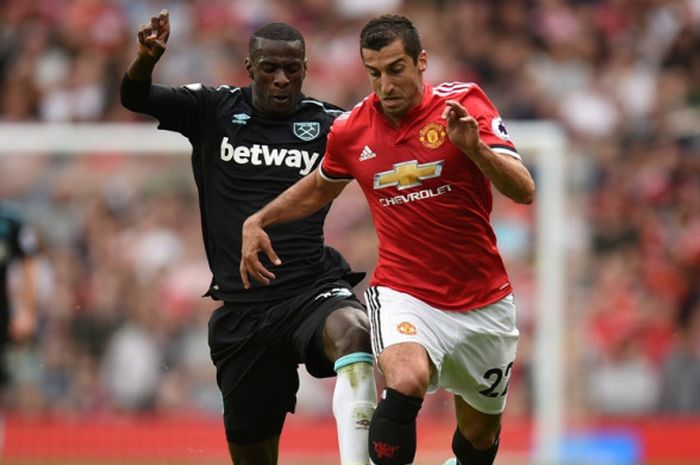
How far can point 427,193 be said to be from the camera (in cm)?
746

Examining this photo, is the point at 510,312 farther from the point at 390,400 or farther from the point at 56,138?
the point at 56,138

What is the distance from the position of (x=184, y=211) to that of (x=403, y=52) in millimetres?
7781

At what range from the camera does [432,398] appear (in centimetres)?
1469

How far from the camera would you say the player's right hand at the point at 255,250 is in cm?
752

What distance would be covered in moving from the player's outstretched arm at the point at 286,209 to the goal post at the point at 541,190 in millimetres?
7381

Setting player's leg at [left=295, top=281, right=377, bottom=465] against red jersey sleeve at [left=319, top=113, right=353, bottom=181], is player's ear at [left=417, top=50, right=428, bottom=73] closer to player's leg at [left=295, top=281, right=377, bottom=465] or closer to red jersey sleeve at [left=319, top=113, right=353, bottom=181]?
red jersey sleeve at [left=319, top=113, right=353, bottom=181]

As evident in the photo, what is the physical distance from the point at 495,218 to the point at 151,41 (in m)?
7.38

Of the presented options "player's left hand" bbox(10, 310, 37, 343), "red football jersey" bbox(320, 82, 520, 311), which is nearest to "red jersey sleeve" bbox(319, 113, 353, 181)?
"red football jersey" bbox(320, 82, 520, 311)

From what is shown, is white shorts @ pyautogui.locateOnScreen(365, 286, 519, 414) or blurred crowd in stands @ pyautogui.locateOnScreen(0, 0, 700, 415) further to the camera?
blurred crowd in stands @ pyautogui.locateOnScreen(0, 0, 700, 415)

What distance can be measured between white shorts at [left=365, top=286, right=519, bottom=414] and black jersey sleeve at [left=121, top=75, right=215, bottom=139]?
4.63 feet

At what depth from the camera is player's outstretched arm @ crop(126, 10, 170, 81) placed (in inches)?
309

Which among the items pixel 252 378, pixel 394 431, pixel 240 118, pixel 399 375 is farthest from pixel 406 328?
pixel 240 118

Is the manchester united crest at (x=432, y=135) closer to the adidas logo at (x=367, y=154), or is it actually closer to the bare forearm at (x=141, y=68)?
the adidas logo at (x=367, y=154)

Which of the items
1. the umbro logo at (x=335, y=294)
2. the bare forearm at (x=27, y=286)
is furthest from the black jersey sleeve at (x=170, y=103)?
the bare forearm at (x=27, y=286)
